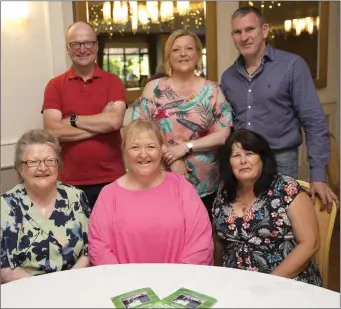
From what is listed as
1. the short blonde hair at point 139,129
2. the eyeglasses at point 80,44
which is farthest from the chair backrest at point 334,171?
the eyeglasses at point 80,44

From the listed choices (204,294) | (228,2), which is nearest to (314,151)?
(204,294)

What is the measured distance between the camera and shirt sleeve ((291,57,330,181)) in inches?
86.8

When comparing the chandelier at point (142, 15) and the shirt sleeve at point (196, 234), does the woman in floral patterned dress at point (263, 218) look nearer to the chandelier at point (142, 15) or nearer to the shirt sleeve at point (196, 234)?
the shirt sleeve at point (196, 234)

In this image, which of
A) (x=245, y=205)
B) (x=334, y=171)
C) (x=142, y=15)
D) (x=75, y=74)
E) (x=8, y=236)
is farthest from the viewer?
(x=142, y=15)

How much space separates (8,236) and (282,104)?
138 centimetres

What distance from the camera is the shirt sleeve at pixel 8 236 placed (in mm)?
1813

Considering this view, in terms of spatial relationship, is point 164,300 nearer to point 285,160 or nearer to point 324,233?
point 324,233

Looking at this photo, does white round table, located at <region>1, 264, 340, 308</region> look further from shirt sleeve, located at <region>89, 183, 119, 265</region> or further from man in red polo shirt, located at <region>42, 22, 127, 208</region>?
man in red polo shirt, located at <region>42, 22, 127, 208</region>

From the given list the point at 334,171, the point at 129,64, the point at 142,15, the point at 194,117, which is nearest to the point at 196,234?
the point at 194,117

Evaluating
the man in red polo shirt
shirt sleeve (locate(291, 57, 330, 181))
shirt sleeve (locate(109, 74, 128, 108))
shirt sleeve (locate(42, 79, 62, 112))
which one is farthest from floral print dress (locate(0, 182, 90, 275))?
shirt sleeve (locate(291, 57, 330, 181))

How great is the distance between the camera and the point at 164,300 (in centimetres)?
136

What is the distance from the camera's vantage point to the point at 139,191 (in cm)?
193

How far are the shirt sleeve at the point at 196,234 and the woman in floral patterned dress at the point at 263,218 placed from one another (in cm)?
9

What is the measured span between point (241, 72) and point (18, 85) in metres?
1.31
